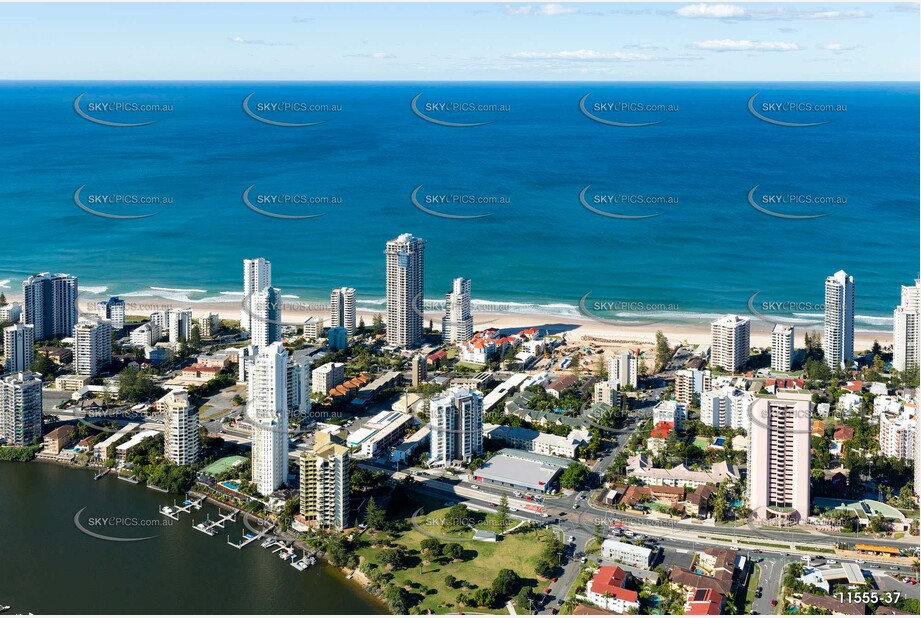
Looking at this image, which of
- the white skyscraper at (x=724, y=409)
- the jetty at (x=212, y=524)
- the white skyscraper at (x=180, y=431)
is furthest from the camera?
the white skyscraper at (x=724, y=409)

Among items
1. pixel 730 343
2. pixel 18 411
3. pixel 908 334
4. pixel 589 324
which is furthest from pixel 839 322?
pixel 18 411

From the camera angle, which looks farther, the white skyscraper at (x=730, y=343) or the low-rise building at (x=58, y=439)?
the white skyscraper at (x=730, y=343)

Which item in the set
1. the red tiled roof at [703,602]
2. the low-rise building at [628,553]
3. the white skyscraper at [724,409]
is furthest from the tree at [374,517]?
the white skyscraper at [724,409]

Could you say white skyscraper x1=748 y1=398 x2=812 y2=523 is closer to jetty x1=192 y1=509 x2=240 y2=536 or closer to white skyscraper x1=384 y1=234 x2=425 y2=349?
jetty x1=192 y1=509 x2=240 y2=536

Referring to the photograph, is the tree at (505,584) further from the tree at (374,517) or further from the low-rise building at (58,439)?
the low-rise building at (58,439)

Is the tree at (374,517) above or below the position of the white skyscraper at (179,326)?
below

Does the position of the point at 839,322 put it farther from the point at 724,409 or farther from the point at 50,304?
the point at 50,304

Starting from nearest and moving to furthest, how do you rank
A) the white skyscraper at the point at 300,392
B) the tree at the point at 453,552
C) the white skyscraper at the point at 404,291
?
1. the tree at the point at 453,552
2. the white skyscraper at the point at 300,392
3. the white skyscraper at the point at 404,291

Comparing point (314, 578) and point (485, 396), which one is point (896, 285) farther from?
point (314, 578)
